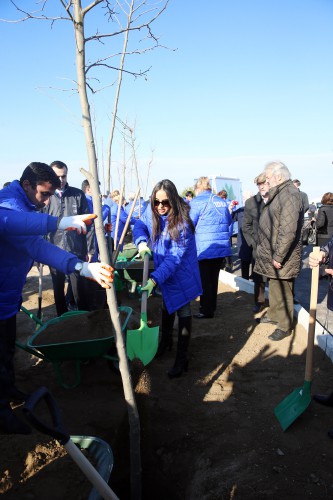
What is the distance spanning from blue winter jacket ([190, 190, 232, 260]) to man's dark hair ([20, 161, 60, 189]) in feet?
8.23

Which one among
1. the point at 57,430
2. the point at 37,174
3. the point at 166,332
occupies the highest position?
the point at 37,174

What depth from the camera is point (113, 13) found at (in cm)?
185

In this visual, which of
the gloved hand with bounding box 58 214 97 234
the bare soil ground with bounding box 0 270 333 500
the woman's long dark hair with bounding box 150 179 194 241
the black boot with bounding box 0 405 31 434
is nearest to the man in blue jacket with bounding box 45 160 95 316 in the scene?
the bare soil ground with bounding box 0 270 333 500

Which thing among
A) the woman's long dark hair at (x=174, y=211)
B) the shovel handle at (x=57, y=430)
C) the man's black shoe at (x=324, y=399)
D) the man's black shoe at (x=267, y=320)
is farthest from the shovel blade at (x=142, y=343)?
the man's black shoe at (x=267, y=320)

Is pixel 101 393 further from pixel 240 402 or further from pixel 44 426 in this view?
pixel 44 426

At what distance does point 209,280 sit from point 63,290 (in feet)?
6.29

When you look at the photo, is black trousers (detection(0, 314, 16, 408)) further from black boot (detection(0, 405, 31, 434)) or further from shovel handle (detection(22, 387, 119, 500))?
shovel handle (detection(22, 387, 119, 500))

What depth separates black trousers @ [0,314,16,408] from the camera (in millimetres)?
2471

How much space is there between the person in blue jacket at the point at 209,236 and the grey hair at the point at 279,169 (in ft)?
3.49

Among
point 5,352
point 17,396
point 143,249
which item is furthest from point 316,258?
point 17,396

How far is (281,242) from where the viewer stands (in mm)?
3732

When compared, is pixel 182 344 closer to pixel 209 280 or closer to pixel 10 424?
pixel 10 424

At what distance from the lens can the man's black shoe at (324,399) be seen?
2664mm

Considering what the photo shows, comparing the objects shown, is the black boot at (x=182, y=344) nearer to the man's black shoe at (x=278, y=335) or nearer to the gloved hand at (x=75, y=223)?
the man's black shoe at (x=278, y=335)
